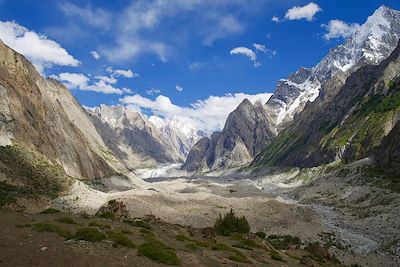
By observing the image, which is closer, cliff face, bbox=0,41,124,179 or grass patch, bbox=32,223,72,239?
grass patch, bbox=32,223,72,239

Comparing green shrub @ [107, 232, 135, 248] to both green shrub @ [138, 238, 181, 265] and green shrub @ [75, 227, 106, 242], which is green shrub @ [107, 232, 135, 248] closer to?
green shrub @ [75, 227, 106, 242]

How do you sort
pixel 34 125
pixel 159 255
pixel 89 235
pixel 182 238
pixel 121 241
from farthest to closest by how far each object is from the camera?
pixel 34 125
pixel 182 238
pixel 121 241
pixel 89 235
pixel 159 255

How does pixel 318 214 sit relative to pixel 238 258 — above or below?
above

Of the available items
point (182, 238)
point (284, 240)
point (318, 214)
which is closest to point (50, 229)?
point (182, 238)

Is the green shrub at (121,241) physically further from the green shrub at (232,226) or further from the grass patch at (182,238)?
the green shrub at (232,226)

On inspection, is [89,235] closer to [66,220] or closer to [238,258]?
[66,220]

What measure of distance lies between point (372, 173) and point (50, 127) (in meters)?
77.0

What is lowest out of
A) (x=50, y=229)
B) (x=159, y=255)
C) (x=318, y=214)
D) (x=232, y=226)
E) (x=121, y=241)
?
(x=159, y=255)

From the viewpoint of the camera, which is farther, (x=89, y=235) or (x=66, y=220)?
(x=66, y=220)

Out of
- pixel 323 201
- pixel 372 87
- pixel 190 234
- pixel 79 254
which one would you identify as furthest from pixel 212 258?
pixel 372 87

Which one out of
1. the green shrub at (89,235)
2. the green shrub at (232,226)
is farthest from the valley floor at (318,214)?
the green shrub at (89,235)

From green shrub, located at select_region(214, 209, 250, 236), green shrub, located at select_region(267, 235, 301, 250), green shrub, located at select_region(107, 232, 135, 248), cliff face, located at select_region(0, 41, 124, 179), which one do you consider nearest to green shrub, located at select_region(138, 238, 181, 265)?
green shrub, located at select_region(107, 232, 135, 248)

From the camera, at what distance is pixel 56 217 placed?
120 feet

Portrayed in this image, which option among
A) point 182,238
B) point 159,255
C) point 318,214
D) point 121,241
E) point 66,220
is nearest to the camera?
point 159,255
